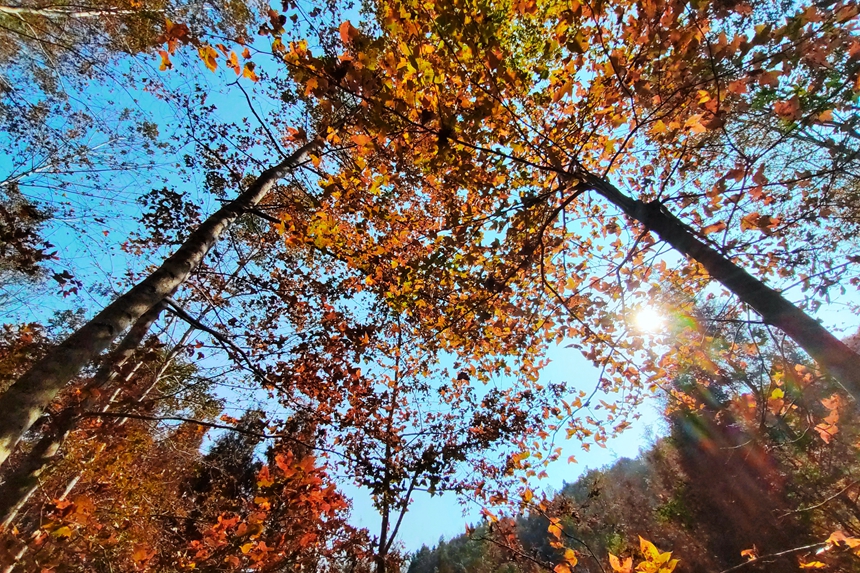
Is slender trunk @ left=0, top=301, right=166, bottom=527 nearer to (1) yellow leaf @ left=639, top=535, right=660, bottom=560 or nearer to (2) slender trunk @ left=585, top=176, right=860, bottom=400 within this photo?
(2) slender trunk @ left=585, top=176, right=860, bottom=400

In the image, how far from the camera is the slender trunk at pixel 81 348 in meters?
2.12

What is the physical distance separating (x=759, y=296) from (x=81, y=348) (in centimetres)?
449

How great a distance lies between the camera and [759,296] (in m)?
2.10

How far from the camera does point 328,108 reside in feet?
8.58

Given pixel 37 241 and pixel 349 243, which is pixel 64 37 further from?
pixel 349 243

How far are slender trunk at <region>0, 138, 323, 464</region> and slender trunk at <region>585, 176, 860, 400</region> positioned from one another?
→ 2817 mm

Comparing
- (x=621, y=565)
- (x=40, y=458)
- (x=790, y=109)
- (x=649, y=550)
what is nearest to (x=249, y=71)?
(x=790, y=109)

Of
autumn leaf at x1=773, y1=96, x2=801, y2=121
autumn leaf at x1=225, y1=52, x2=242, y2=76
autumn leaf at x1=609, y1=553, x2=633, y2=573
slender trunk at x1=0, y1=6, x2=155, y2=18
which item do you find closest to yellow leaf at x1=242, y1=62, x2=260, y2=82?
autumn leaf at x1=225, y1=52, x2=242, y2=76

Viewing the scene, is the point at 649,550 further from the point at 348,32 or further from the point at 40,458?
the point at 40,458

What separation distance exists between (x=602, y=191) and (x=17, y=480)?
291 inches

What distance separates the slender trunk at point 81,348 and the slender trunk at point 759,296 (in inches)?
111

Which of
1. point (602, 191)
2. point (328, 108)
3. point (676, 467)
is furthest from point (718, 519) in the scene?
point (328, 108)

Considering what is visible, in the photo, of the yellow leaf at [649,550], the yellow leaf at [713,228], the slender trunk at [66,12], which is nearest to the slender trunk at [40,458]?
the slender trunk at [66,12]

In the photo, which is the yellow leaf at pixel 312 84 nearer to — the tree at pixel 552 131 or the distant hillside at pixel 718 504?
the tree at pixel 552 131
